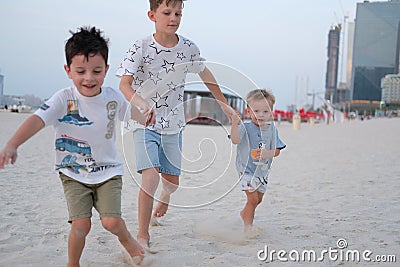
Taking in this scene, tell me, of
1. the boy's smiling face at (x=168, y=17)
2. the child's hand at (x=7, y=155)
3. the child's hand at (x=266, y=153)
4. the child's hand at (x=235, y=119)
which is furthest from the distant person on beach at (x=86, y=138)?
the child's hand at (x=266, y=153)

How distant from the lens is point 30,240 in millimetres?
3371

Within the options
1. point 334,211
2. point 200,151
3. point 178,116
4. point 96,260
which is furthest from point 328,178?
point 96,260

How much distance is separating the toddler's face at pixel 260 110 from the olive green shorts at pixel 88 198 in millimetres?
1398

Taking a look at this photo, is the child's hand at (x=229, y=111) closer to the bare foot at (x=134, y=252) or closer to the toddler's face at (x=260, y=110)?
the toddler's face at (x=260, y=110)

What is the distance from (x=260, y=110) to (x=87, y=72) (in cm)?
155

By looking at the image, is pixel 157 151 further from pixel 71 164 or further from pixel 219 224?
pixel 219 224

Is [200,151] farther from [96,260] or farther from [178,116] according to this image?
[96,260]

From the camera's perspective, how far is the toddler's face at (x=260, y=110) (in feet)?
11.8

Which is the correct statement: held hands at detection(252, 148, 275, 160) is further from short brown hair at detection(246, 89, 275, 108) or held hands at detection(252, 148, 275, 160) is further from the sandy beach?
short brown hair at detection(246, 89, 275, 108)

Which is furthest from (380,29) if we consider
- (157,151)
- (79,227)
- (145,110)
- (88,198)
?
(79,227)

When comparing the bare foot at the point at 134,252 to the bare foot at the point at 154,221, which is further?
the bare foot at the point at 154,221

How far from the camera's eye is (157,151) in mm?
3299

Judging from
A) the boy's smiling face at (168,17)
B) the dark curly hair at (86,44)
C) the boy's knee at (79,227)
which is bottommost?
the boy's knee at (79,227)

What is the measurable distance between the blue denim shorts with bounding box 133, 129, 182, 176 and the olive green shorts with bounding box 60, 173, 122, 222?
0.60 meters
